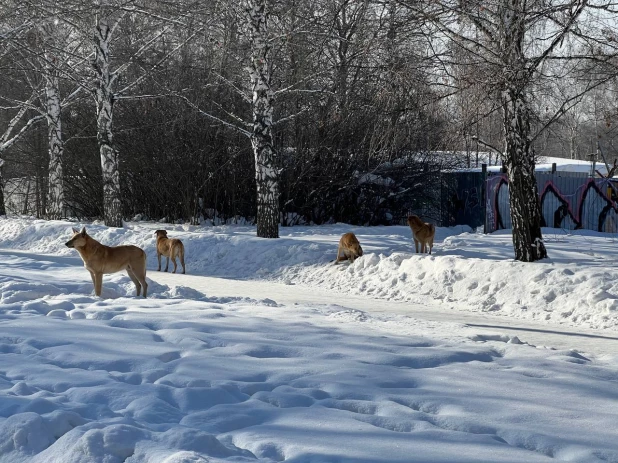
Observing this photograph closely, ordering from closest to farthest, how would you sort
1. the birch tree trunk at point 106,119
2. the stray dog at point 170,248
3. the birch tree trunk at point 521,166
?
the birch tree trunk at point 521,166 < the stray dog at point 170,248 < the birch tree trunk at point 106,119

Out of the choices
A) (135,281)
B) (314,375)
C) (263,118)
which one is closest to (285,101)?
(263,118)

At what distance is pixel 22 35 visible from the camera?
22.7 m

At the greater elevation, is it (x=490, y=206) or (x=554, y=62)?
(x=554, y=62)

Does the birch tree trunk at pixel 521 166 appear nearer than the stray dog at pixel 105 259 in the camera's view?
No

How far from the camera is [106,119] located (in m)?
25.0

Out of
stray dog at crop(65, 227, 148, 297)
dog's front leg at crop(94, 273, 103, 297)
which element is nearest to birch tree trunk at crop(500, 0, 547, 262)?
stray dog at crop(65, 227, 148, 297)

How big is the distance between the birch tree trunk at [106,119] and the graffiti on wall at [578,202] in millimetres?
14118

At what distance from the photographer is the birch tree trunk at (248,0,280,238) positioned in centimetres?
1989

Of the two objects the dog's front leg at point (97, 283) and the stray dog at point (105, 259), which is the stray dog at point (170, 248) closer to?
the stray dog at point (105, 259)

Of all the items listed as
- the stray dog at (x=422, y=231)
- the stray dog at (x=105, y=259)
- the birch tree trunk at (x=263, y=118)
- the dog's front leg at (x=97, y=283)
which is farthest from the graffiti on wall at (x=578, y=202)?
the dog's front leg at (x=97, y=283)

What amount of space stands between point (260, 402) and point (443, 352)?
252cm

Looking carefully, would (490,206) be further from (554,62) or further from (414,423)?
(414,423)

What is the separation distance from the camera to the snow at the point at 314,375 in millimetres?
4684

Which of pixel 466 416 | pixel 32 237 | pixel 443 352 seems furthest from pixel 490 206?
pixel 466 416
